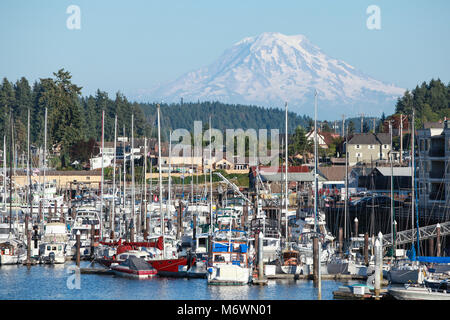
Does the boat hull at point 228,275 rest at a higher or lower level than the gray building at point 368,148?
lower

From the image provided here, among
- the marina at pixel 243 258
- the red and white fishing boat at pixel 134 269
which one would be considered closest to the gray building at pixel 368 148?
the marina at pixel 243 258

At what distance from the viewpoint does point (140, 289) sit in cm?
4816

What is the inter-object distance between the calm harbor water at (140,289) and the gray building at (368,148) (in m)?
94.8

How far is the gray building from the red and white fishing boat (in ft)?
309

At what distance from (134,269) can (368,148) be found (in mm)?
96293

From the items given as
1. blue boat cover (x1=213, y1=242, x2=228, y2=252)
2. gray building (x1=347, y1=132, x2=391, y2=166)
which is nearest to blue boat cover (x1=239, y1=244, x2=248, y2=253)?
blue boat cover (x1=213, y1=242, x2=228, y2=252)

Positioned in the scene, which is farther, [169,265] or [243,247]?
[169,265]

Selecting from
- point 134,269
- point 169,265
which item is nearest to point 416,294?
point 169,265

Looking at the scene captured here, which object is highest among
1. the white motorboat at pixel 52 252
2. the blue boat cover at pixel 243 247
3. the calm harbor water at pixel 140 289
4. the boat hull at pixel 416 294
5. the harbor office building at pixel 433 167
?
the harbor office building at pixel 433 167

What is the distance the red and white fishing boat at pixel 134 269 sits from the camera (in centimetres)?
5178

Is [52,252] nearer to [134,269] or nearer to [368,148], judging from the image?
[134,269]

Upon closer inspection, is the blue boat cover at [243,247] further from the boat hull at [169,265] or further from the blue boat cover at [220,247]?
the boat hull at [169,265]

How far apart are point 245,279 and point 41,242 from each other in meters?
19.9
